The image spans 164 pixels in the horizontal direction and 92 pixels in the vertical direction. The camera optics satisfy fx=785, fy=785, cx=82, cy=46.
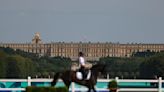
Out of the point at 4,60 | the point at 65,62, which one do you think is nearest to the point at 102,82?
the point at 4,60

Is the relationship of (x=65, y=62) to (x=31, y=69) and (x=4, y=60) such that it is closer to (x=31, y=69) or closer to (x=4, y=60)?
(x=31, y=69)

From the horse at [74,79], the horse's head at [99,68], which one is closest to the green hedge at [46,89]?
the horse at [74,79]

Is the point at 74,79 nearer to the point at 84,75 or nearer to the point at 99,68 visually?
the point at 84,75

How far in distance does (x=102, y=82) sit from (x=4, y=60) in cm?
7906

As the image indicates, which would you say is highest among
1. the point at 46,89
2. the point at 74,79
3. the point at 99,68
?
the point at 99,68

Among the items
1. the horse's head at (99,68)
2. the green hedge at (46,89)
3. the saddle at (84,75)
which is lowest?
the green hedge at (46,89)

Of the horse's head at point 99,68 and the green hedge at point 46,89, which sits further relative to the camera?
the horse's head at point 99,68

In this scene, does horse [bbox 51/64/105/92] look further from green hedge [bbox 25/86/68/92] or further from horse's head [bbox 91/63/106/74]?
green hedge [bbox 25/86/68/92]

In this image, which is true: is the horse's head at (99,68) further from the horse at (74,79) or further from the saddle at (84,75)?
the saddle at (84,75)

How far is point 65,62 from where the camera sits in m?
186

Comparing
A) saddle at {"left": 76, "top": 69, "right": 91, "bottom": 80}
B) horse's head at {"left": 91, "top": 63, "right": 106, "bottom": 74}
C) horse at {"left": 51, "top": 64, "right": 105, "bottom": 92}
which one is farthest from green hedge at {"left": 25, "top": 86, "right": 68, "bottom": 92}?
horse's head at {"left": 91, "top": 63, "right": 106, "bottom": 74}

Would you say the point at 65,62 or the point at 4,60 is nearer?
the point at 4,60

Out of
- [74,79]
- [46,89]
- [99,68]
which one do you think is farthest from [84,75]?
[46,89]

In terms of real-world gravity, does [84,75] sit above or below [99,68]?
below
